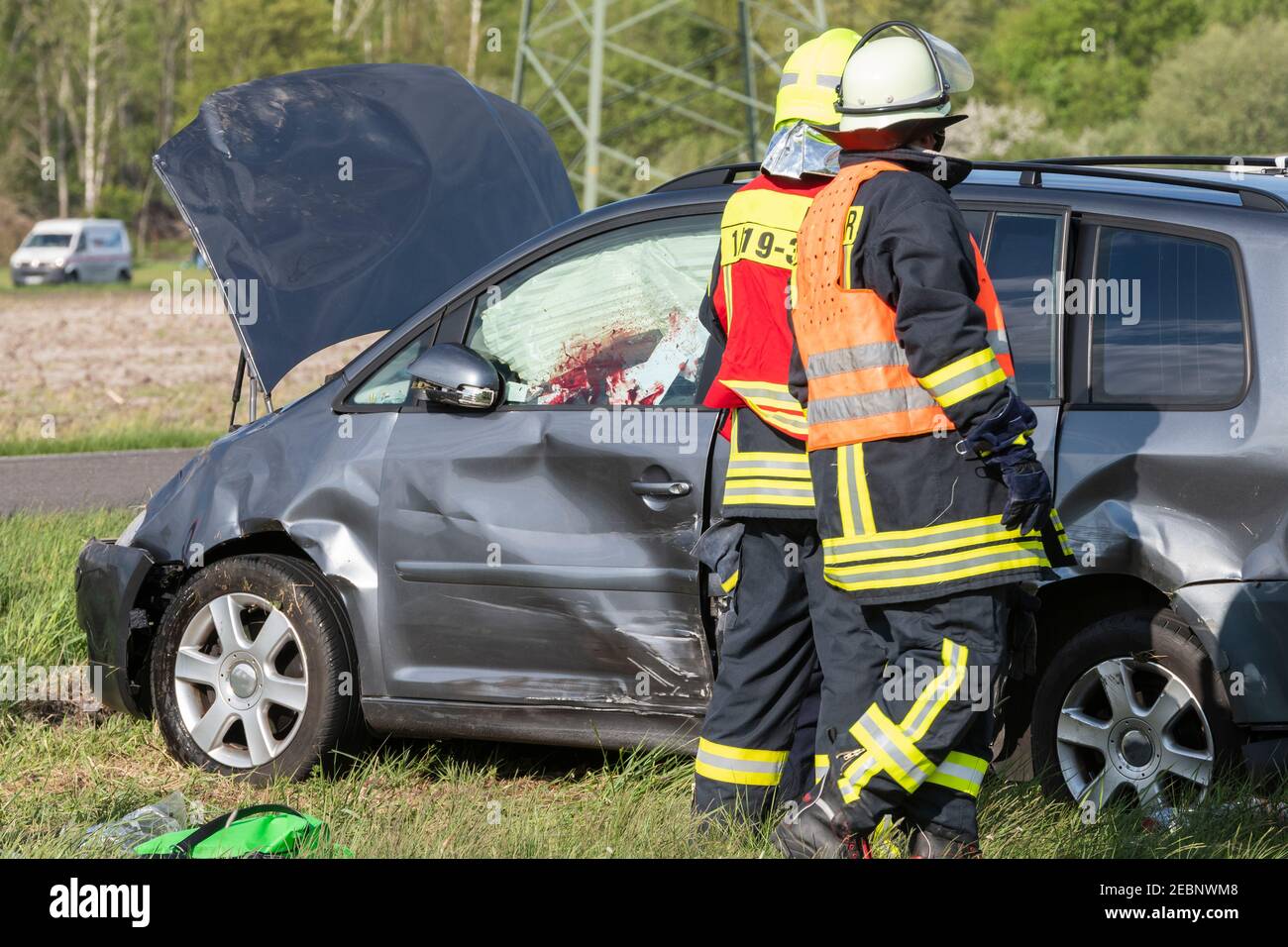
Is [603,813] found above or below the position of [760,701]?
below

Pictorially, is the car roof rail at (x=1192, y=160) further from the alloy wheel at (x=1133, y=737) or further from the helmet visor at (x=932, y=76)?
the alloy wheel at (x=1133, y=737)

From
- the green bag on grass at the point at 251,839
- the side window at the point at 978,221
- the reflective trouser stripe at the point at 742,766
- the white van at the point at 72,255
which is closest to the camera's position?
the green bag on grass at the point at 251,839

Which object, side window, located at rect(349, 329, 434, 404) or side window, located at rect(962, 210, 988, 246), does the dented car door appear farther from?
side window, located at rect(962, 210, 988, 246)

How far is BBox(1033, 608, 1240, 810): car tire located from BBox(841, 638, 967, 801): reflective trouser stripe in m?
0.76

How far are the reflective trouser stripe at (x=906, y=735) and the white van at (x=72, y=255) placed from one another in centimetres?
4117

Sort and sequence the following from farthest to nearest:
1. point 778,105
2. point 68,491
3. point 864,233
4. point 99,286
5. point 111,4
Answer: point 111,4 → point 99,286 → point 68,491 → point 778,105 → point 864,233

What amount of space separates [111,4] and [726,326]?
207 ft

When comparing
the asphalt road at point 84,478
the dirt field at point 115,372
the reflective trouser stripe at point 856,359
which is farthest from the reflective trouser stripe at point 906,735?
the dirt field at point 115,372

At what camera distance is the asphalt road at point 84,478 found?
9.12 m

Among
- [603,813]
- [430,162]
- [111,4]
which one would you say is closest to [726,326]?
[603,813]

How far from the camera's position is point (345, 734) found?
4715 millimetres

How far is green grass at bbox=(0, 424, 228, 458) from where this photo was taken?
12117 millimetres

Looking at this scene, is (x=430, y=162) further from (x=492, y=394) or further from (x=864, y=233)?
(x=864, y=233)
